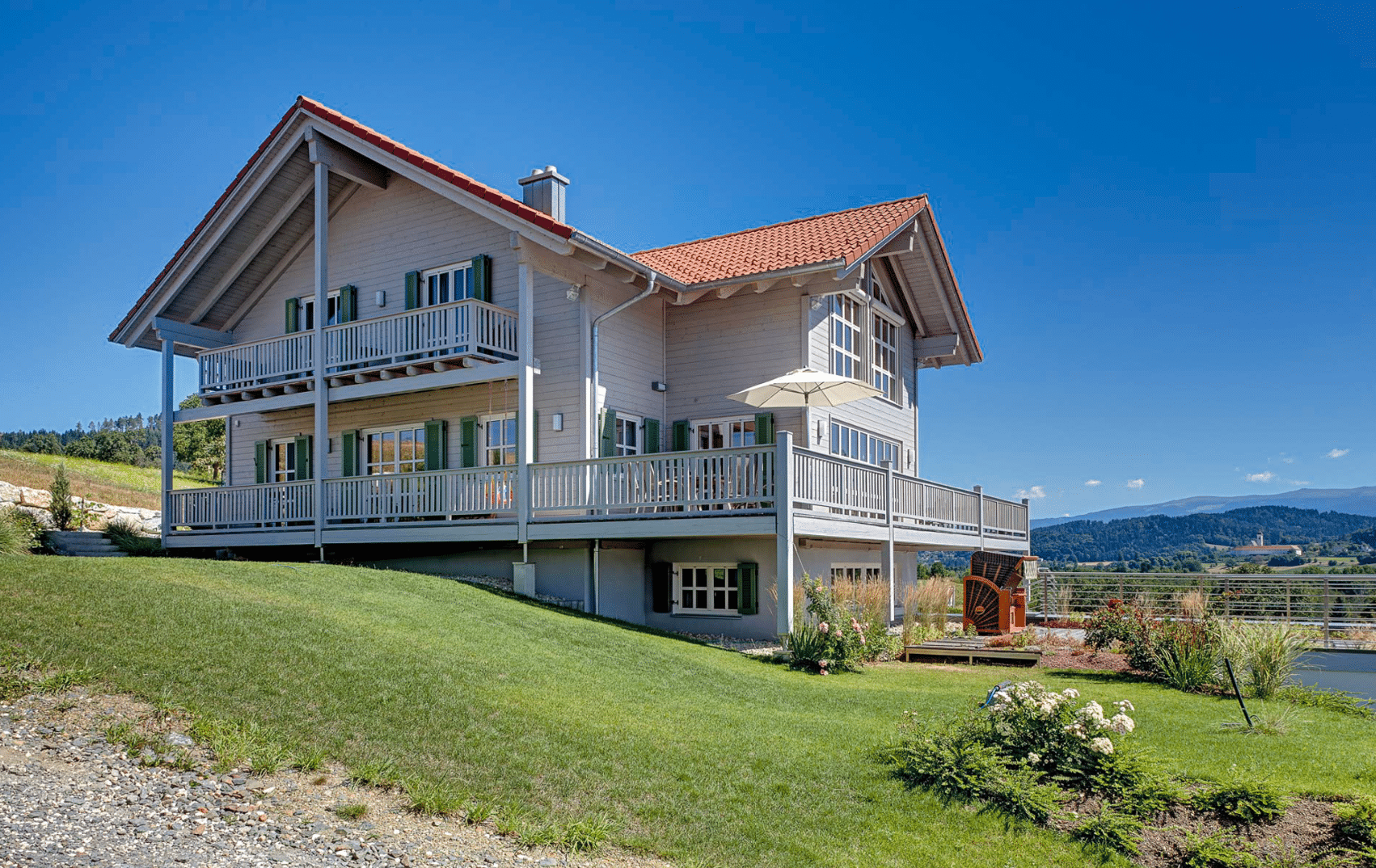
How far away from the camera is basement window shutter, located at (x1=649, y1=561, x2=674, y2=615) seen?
763 inches

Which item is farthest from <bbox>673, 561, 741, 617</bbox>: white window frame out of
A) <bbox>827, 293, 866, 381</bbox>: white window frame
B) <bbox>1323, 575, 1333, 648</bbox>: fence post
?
<bbox>1323, 575, 1333, 648</bbox>: fence post

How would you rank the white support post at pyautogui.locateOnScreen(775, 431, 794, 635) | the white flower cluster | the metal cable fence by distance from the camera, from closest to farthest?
the white flower cluster → the white support post at pyautogui.locateOnScreen(775, 431, 794, 635) → the metal cable fence

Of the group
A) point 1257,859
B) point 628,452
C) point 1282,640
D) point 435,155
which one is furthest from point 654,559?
point 1257,859

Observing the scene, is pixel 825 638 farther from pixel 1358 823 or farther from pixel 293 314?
pixel 293 314

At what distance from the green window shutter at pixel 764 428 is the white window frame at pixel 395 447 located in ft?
23.7

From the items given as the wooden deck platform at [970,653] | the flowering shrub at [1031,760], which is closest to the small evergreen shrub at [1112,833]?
the flowering shrub at [1031,760]

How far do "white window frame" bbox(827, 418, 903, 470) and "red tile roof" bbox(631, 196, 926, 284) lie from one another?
3774 mm

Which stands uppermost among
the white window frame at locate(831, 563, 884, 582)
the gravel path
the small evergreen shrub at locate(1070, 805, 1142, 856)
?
the white window frame at locate(831, 563, 884, 582)

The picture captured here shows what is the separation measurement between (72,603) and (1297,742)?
12.5 metres

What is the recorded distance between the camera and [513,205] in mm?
18172

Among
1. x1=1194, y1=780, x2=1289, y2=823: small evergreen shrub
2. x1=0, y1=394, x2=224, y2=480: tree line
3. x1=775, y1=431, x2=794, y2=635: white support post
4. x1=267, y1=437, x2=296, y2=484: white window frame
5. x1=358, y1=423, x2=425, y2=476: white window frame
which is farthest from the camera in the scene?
x1=0, y1=394, x2=224, y2=480: tree line

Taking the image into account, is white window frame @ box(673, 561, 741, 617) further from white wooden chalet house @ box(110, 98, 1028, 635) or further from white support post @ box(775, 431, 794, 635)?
white support post @ box(775, 431, 794, 635)

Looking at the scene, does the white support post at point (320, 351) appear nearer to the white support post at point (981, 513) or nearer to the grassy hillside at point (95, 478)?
the grassy hillside at point (95, 478)

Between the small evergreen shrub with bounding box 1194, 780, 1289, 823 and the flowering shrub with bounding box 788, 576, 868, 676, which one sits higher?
the flowering shrub with bounding box 788, 576, 868, 676
